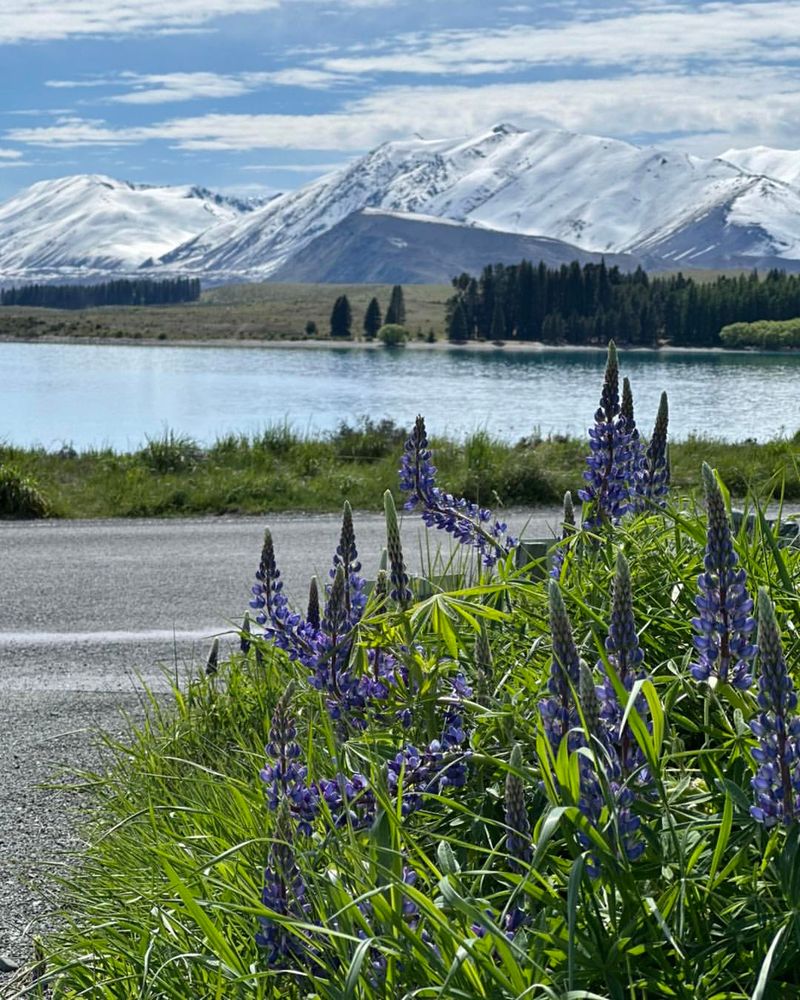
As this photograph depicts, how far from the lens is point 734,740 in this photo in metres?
2.48

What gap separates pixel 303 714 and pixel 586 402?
50.6 meters

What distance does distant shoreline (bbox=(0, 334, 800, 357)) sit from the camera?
118 meters

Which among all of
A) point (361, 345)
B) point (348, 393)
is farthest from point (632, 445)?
point (361, 345)

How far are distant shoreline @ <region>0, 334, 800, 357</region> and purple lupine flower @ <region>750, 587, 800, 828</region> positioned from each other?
371 feet

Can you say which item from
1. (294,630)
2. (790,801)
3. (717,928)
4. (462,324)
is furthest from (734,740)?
(462,324)

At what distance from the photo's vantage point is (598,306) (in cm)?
13738

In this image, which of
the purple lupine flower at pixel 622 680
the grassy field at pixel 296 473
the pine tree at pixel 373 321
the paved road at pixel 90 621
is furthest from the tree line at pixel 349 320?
the purple lupine flower at pixel 622 680

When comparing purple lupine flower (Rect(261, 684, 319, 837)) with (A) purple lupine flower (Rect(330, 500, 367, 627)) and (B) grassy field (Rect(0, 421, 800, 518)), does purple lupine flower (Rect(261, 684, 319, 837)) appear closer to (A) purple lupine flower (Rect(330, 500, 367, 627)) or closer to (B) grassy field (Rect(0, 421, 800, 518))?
(A) purple lupine flower (Rect(330, 500, 367, 627))

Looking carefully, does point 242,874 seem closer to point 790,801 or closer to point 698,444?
point 790,801

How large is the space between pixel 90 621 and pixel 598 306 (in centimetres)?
13255

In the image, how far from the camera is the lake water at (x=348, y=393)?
38406 mm

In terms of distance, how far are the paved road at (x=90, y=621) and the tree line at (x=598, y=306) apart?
391 ft

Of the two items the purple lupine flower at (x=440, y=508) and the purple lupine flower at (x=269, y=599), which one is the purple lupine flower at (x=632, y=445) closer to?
the purple lupine flower at (x=440, y=508)

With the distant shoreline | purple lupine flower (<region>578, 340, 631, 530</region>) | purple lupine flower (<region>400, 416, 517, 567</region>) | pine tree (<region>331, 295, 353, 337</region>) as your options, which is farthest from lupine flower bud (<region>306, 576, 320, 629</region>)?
pine tree (<region>331, 295, 353, 337</region>)
